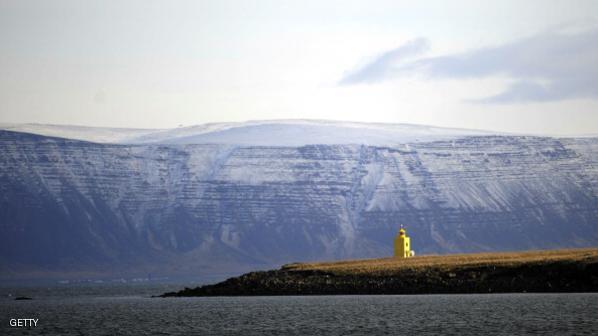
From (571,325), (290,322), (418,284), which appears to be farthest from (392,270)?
(571,325)

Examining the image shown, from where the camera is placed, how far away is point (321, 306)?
384 ft

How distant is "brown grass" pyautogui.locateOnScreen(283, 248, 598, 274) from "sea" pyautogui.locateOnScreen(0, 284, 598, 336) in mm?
4157

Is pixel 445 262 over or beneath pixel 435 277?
over

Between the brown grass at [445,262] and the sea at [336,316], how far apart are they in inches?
164

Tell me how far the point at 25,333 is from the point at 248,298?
145ft

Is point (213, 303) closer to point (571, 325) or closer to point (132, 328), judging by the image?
point (132, 328)

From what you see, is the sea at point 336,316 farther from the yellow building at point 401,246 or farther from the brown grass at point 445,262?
the yellow building at point 401,246

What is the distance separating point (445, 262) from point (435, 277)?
8.41 metres

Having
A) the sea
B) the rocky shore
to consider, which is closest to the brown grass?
the rocky shore

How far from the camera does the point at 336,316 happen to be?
106375mm
